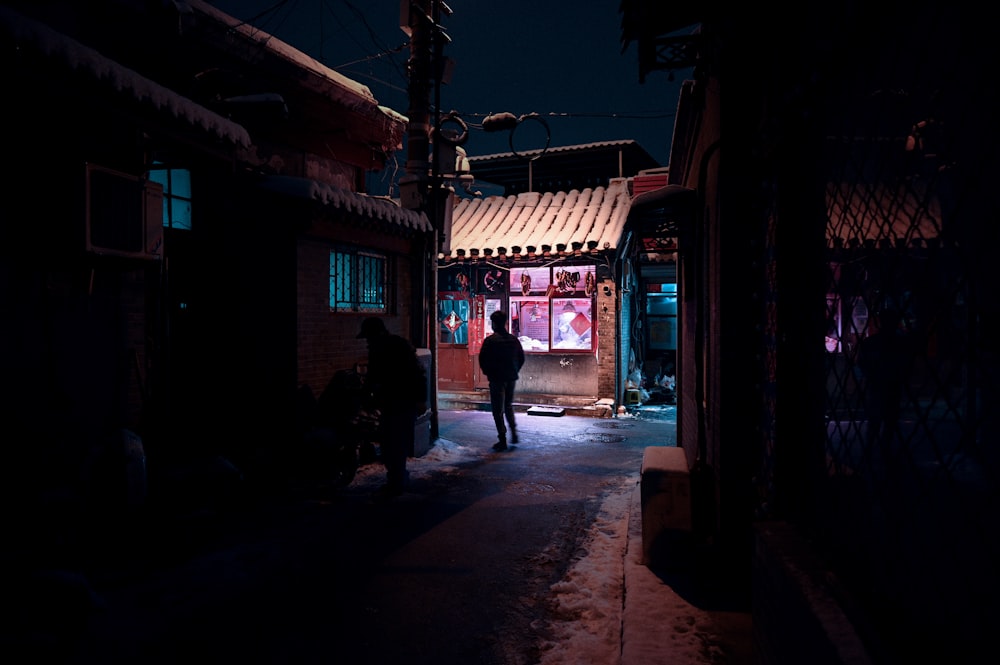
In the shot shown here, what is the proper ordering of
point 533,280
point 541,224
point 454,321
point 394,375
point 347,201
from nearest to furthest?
point 394,375 < point 347,201 < point 533,280 < point 541,224 < point 454,321

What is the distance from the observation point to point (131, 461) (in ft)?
18.8

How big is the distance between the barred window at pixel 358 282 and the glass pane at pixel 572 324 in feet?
17.4

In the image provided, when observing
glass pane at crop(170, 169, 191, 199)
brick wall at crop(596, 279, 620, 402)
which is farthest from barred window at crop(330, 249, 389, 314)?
brick wall at crop(596, 279, 620, 402)

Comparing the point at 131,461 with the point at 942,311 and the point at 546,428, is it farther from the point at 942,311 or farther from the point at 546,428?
the point at 546,428

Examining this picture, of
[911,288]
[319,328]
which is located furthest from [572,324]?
[911,288]

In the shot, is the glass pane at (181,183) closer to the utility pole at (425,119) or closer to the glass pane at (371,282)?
the glass pane at (371,282)

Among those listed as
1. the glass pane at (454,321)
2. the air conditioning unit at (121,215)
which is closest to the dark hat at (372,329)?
the air conditioning unit at (121,215)

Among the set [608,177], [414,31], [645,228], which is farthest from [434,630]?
[608,177]

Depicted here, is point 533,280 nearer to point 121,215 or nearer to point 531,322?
point 531,322

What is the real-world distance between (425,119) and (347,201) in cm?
260

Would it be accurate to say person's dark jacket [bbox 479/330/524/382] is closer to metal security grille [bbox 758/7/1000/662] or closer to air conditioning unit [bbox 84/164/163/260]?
air conditioning unit [bbox 84/164/163/260]

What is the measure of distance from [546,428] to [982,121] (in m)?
10.6

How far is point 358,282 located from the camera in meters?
10.0

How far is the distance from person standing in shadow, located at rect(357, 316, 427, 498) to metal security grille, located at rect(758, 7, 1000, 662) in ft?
16.6
